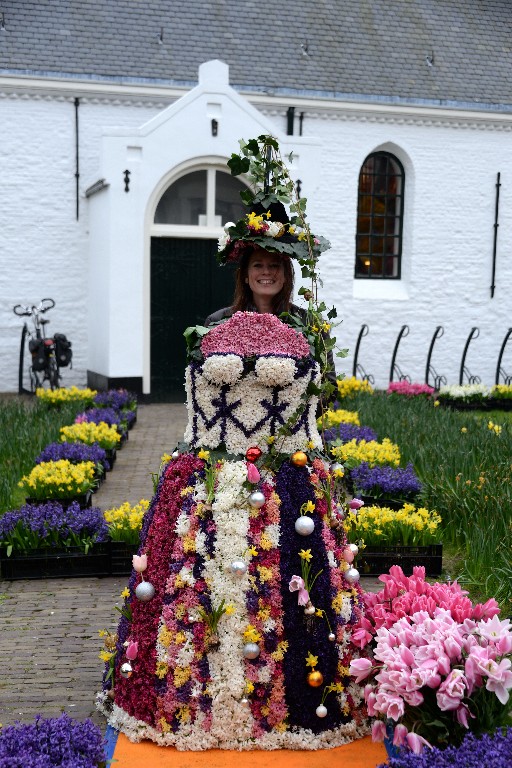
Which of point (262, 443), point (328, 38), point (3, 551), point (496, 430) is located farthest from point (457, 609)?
point (328, 38)

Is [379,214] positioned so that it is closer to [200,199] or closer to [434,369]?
[434,369]

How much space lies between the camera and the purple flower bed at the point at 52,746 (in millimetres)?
2984

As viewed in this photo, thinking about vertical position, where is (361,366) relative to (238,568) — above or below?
below

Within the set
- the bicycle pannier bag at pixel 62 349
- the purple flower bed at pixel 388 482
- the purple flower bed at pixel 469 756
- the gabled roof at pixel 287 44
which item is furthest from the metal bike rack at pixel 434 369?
the purple flower bed at pixel 469 756

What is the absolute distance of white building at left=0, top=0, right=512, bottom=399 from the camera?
14.1 meters

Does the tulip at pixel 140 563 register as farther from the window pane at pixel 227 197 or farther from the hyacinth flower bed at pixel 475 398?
the window pane at pixel 227 197

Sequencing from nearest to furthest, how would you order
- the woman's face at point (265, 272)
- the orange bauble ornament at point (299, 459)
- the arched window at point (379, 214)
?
1. the orange bauble ornament at point (299, 459)
2. the woman's face at point (265, 272)
3. the arched window at point (379, 214)

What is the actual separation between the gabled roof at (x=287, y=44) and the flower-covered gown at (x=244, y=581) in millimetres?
12775

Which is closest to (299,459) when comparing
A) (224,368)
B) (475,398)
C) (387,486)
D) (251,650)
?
(224,368)

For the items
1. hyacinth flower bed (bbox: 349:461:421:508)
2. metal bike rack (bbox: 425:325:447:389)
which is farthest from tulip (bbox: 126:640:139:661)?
metal bike rack (bbox: 425:325:447:389)

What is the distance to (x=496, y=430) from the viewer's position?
9.76 metres

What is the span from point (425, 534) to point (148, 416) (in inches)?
294

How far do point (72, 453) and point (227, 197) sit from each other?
24.3ft

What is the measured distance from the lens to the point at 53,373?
1441cm
